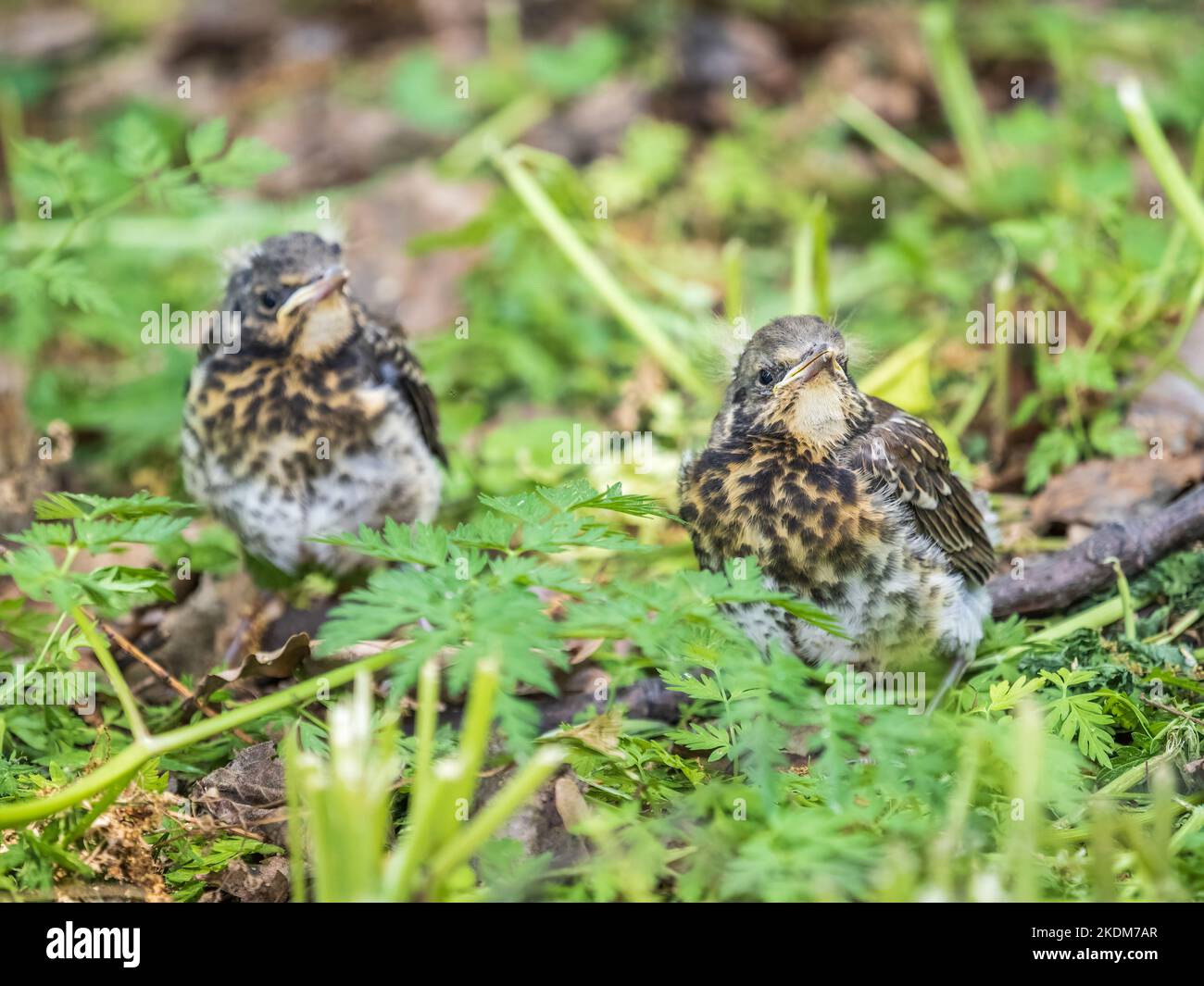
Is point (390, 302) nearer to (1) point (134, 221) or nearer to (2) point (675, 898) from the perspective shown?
(1) point (134, 221)

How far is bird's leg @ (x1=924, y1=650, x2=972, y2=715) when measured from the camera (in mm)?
3785

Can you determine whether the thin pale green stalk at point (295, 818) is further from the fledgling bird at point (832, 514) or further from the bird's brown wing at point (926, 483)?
the bird's brown wing at point (926, 483)

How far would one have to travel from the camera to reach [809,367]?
3.59 m

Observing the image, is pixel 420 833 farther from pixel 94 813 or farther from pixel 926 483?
pixel 926 483

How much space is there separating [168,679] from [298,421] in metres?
0.88

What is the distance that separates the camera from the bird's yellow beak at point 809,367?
11.8 ft

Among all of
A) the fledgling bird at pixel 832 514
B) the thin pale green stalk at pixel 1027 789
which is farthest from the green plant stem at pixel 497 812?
the fledgling bird at pixel 832 514

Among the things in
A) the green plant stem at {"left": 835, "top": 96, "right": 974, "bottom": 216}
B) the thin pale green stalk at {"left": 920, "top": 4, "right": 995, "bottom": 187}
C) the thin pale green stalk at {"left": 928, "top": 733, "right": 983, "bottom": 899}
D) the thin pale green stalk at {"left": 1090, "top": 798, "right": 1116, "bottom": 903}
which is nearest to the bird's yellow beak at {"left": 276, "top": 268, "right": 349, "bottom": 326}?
the thin pale green stalk at {"left": 928, "top": 733, "right": 983, "bottom": 899}

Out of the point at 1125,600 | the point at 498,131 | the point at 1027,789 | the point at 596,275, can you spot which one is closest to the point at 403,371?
the point at 596,275

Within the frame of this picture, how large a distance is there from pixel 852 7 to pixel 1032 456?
405cm

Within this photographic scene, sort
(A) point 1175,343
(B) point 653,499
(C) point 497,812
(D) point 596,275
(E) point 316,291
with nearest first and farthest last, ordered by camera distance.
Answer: (C) point 497,812
(B) point 653,499
(E) point 316,291
(A) point 1175,343
(D) point 596,275

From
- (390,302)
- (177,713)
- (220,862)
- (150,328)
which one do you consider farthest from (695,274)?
(220,862)

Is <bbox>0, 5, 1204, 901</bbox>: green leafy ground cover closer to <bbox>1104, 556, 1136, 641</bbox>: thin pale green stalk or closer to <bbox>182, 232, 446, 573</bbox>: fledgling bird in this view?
<bbox>1104, 556, 1136, 641</bbox>: thin pale green stalk

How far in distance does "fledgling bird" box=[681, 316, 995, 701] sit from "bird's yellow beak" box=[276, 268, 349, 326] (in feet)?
4.04
